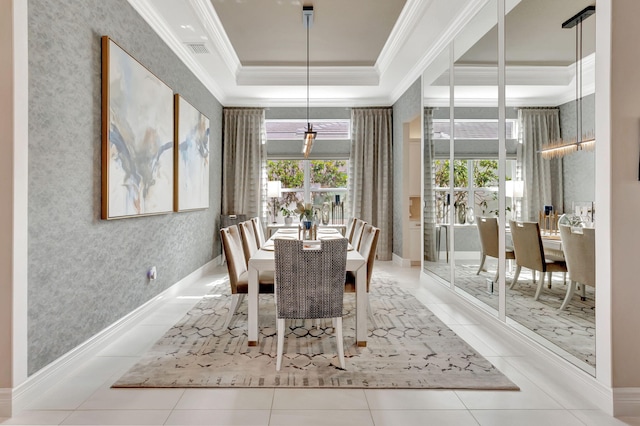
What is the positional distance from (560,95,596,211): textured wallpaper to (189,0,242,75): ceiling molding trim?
3.23 meters

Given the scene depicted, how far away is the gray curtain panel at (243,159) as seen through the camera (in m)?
6.95

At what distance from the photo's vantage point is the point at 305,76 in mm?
5996

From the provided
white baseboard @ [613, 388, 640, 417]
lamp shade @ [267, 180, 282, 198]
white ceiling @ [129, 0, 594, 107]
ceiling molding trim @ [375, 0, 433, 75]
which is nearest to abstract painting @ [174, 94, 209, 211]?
white ceiling @ [129, 0, 594, 107]

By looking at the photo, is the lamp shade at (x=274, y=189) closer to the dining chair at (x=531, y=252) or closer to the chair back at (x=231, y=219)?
the chair back at (x=231, y=219)

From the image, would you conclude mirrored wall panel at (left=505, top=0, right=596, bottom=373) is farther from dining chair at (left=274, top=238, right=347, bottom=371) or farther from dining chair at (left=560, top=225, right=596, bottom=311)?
dining chair at (left=274, top=238, right=347, bottom=371)

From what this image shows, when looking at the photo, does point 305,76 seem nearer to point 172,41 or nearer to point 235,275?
point 172,41

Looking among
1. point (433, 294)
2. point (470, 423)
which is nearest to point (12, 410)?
point (470, 423)

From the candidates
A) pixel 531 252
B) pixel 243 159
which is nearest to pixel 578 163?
pixel 531 252

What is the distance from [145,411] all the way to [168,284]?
2375 mm

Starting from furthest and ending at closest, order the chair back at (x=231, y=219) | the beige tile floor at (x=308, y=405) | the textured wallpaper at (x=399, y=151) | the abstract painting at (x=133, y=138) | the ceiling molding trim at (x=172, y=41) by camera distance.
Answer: the chair back at (x=231, y=219), the textured wallpaper at (x=399, y=151), the ceiling molding trim at (x=172, y=41), the abstract painting at (x=133, y=138), the beige tile floor at (x=308, y=405)

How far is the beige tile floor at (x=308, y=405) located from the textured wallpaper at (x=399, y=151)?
398 centimetres

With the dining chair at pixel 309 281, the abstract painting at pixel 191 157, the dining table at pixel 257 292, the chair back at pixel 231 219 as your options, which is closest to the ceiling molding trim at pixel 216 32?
the abstract painting at pixel 191 157

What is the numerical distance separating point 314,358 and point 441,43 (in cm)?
360

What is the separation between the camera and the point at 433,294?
4699 mm
